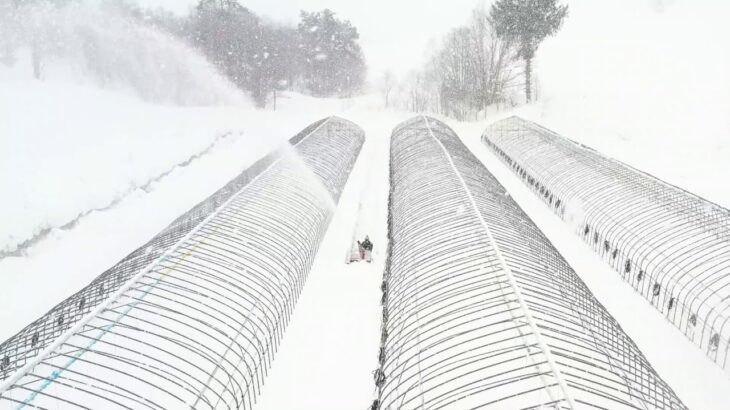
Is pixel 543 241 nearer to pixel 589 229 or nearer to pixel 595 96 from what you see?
pixel 589 229

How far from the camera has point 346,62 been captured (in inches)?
3740

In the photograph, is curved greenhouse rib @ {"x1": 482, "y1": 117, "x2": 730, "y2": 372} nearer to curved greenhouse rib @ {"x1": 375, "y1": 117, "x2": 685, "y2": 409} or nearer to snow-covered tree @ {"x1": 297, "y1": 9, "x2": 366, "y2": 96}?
curved greenhouse rib @ {"x1": 375, "y1": 117, "x2": 685, "y2": 409}

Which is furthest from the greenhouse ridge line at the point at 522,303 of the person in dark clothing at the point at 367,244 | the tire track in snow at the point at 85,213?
the tire track in snow at the point at 85,213

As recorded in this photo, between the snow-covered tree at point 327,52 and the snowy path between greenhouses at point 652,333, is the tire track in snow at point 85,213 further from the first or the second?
the snow-covered tree at point 327,52

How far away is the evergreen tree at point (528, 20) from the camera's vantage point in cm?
5294

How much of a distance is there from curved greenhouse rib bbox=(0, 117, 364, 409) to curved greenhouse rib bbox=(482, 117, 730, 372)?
32.3 feet

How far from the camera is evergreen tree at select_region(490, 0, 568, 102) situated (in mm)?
52938

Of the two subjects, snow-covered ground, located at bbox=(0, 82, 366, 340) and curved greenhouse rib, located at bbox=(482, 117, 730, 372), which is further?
snow-covered ground, located at bbox=(0, 82, 366, 340)

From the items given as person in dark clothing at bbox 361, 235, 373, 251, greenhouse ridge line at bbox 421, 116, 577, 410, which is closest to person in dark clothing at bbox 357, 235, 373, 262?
person in dark clothing at bbox 361, 235, 373, 251

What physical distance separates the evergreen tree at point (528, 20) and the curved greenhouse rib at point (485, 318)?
33.9 m

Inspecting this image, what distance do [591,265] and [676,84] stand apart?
A: 3650 centimetres

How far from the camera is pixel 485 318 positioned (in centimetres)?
1298

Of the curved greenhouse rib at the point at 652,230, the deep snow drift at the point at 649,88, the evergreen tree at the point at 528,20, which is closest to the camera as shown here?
the curved greenhouse rib at the point at 652,230

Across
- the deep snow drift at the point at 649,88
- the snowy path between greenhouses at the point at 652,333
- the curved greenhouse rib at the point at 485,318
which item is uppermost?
the deep snow drift at the point at 649,88
